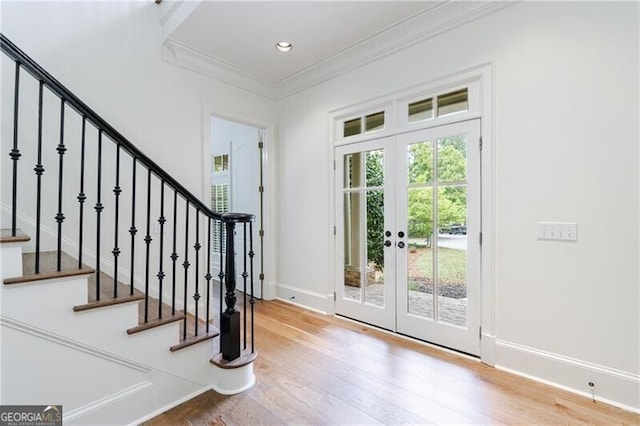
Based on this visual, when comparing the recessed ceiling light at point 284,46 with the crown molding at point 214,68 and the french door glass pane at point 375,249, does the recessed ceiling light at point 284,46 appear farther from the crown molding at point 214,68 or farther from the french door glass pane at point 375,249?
the french door glass pane at point 375,249

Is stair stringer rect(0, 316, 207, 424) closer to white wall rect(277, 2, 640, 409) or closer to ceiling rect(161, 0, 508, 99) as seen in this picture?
white wall rect(277, 2, 640, 409)

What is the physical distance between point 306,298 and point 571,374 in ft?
8.36

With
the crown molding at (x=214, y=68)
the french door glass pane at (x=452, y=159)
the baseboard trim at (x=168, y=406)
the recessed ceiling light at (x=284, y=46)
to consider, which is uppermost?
the recessed ceiling light at (x=284, y=46)

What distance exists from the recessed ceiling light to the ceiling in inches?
1.7

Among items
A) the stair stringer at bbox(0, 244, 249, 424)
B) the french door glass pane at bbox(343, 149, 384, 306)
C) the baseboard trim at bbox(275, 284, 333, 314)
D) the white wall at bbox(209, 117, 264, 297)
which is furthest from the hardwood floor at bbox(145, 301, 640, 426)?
the white wall at bbox(209, 117, 264, 297)

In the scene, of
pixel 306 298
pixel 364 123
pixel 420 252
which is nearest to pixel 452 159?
pixel 420 252

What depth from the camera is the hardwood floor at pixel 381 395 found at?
1808 mm

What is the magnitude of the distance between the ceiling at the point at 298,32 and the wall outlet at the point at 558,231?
5.59 ft

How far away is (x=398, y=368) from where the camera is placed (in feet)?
7.73

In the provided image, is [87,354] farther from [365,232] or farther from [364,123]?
[364,123]

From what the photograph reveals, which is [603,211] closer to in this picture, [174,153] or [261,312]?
[261,312]

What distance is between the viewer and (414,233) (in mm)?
2891

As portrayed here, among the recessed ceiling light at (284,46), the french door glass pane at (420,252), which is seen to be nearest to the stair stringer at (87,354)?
the french door glass pane at (420,252)

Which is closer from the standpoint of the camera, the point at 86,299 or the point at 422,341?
the point at 86,299
